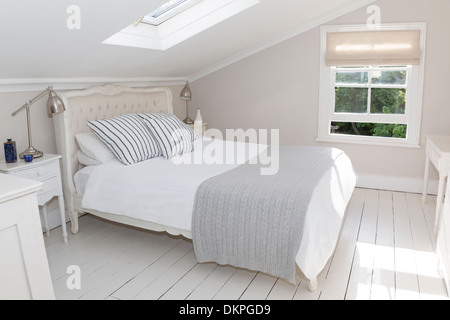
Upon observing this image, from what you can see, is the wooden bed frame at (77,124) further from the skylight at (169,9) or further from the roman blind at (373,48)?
the roman blind at (373,48)

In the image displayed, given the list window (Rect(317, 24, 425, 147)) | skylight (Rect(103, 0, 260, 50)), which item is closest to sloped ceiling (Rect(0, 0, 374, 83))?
skylight (Rect(103, 0, 260, 50))

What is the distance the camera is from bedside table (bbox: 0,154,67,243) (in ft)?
8.58

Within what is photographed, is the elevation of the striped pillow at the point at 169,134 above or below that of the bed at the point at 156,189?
above

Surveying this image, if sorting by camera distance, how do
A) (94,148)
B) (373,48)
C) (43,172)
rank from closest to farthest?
(43,172) → (94,148) → (373,48)

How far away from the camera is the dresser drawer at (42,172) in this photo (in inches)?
104

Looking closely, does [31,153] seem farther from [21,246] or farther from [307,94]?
[307,94]

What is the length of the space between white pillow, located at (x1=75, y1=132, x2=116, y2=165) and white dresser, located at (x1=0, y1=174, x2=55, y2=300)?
108 centimetres

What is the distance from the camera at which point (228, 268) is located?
8.58ft

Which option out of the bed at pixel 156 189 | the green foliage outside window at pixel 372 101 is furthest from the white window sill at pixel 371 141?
the bed at pixel 156 189

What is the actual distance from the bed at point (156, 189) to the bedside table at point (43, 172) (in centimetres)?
20

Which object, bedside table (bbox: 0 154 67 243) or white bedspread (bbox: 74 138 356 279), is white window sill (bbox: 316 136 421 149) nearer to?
white bedspread (bbox: 74 138 356 279)

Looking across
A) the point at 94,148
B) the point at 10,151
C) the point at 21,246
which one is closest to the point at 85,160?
the point at 94,148

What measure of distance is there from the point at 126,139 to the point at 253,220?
136cm

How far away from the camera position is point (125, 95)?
12.3 feet
